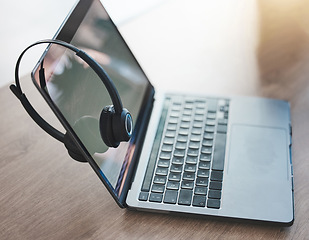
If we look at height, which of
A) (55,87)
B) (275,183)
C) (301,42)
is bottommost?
(301,42)

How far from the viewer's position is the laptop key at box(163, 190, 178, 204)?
2.32 ft

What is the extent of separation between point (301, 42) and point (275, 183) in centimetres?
48

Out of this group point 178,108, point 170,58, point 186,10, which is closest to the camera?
point 178,108

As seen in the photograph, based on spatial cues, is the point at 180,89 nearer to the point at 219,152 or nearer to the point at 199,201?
the point at 219,152

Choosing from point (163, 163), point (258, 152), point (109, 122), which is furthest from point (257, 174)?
point (109, 122)

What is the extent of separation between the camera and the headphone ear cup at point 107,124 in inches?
26.7

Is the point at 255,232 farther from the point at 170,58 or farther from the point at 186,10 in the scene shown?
the point at 186,10

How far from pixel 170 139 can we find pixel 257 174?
0.57 ft

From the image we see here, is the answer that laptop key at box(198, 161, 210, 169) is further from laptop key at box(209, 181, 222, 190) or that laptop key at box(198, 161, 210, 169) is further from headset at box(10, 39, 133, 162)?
headset at box(10, 39, 133, 162)

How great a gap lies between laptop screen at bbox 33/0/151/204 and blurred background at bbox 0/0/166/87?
1.98 feet

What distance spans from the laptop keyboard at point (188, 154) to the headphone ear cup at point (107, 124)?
4.2 inches

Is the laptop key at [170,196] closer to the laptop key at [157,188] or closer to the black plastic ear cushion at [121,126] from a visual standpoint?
the laptop key at [157,188]

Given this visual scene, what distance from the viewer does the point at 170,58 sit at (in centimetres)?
107

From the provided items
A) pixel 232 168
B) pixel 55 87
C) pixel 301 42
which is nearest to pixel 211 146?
pixel 232 168
